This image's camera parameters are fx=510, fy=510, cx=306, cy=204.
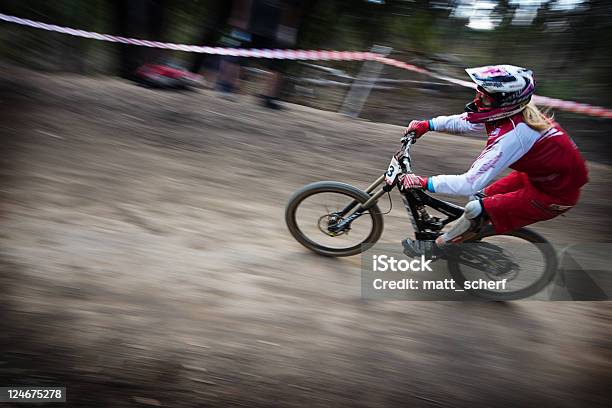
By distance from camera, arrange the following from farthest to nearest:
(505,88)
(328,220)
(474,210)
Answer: (328,220) < (474,210) < (505,88)

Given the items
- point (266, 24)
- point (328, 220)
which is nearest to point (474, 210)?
point (328, 220)

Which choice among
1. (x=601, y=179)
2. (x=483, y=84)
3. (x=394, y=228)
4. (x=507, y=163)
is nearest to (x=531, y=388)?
(x=507, y=163)

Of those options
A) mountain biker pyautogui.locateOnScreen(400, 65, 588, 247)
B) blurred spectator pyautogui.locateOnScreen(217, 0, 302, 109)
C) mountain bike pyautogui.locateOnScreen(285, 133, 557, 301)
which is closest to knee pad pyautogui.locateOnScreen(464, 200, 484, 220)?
mountain biker pyautogui.locateOnScreen(400, 65, 588, 247)

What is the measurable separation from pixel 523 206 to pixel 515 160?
1.37 feet

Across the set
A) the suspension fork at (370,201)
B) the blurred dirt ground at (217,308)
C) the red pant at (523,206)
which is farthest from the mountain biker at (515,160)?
the blurred dirt ground at (217,308)

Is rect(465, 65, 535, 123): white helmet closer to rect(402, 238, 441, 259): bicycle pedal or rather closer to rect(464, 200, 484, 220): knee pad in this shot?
rect(464, 200, 484, 220): knee pad

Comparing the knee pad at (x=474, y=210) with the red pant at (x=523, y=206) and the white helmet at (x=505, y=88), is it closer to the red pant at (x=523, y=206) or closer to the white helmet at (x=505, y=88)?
the red pant at (x=523, y=206)

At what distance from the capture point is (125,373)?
9.94ft

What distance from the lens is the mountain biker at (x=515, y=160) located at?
357cm

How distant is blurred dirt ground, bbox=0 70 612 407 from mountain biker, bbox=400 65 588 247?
95cm

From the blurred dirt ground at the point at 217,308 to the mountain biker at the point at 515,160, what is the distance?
95cm

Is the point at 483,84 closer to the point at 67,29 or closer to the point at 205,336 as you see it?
the point at 205,336

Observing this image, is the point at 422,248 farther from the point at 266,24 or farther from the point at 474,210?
the point at 266,24

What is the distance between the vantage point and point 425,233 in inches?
167
